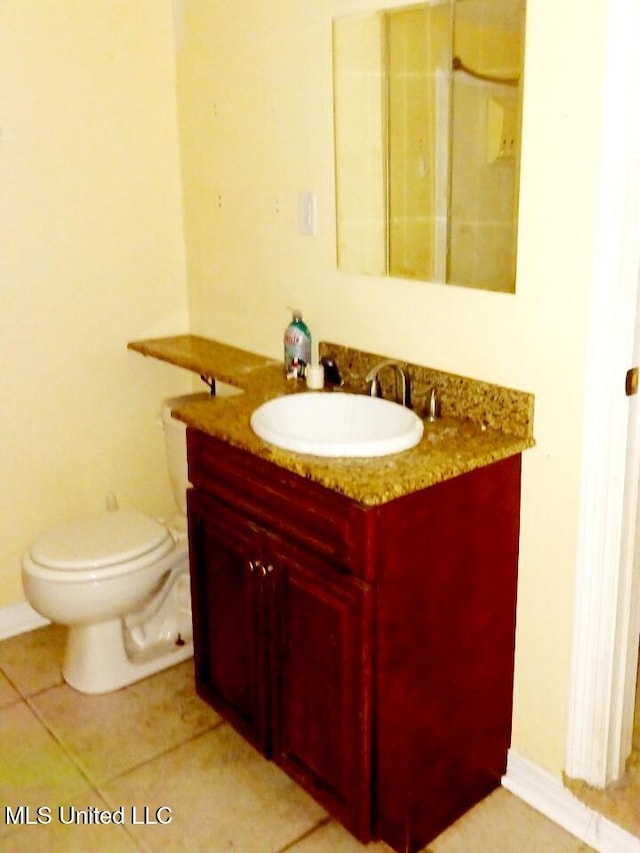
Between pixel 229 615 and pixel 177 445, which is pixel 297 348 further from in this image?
pixel 229 615

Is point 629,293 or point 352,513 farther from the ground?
point 629,293

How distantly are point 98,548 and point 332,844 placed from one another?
984 mm

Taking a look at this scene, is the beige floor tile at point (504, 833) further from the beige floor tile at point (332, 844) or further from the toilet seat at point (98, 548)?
the toilet seat at point (98, 548)

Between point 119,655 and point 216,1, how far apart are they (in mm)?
1873

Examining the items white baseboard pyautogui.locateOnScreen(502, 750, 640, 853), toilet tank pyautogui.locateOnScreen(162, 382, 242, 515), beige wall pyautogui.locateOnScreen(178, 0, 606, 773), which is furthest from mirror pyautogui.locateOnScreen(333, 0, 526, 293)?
white baseboard pyautogui.locateOnScreen(502, 750, 640, 853)

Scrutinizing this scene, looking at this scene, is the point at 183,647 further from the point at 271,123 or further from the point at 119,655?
the point at 271,123

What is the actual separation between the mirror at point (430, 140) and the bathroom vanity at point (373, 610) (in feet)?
1.52

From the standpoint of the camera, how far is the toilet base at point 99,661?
2.40 meters

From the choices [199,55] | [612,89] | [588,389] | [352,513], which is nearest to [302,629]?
[352,513]

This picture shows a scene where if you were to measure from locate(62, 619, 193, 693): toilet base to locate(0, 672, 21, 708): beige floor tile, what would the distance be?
141mm

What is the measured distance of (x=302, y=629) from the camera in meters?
1.82

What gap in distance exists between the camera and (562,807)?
1.91m

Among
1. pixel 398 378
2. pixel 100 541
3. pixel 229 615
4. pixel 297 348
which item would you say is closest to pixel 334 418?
pixel 398 378

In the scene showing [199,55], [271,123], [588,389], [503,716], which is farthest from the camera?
[199,55]
